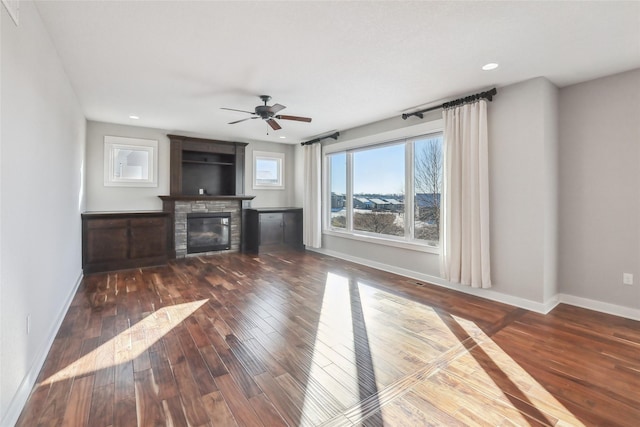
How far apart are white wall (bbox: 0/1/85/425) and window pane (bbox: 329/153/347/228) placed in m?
4.47

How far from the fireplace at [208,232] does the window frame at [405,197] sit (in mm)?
2212

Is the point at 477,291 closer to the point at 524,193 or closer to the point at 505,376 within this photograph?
the point at 524,193

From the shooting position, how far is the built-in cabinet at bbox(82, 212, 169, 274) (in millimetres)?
4871

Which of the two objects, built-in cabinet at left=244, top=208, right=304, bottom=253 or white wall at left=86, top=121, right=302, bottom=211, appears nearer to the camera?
white wall at left=86, top=121, right=302, bottom=211

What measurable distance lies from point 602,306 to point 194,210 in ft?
21.7

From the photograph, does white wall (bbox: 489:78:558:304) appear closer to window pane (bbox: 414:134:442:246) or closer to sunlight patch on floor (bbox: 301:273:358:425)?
window pane (bbox: 414:134:442:246)

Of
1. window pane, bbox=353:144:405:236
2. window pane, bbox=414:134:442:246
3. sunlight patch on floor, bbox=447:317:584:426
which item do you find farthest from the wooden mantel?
sunlight patch on floor, bbox=447:317:584:426

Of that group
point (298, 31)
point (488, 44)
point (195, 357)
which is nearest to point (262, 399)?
point (195, 357)

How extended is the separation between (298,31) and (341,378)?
106 inches

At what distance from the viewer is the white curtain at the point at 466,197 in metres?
3.71

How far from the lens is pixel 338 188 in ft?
21.3

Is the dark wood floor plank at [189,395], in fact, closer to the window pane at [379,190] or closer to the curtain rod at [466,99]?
the window pane at [379,190]

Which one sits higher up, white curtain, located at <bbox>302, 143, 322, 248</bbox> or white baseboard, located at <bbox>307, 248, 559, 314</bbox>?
white curtain, located at <bbox>302, 143, 322, 248</bbox>

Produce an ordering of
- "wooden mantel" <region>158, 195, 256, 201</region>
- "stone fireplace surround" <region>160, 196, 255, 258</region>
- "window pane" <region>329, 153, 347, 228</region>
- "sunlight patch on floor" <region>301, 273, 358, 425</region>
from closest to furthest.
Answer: "sunlight patch on floor" <region>301, 273, 358, 425</region>, "wooden mantel" <region>158, 195, 256, 201</region>, "stone fireplace surround" <region>160, 196, 255, 258</region>, "window pane" <region>329, 153, 347, 228</region>
